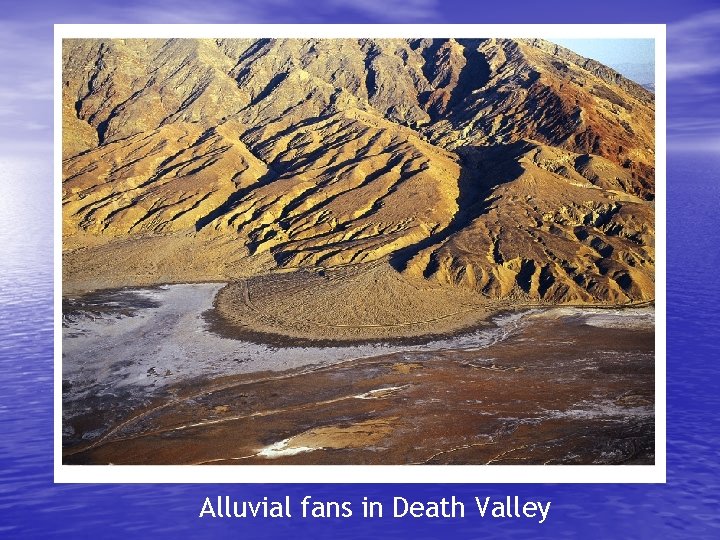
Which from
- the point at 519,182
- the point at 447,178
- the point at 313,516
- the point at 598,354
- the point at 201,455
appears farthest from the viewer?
the point at 447,178

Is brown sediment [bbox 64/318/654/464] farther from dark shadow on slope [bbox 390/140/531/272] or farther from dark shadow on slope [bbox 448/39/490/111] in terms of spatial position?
dark shadow on slope [bbox 448/39/490/111]

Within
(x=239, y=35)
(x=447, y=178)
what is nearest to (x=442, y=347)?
(x=239, y=35)

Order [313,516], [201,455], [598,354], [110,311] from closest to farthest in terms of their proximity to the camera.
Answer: [313,516] → [201,455] → [598,354] → [110,311]

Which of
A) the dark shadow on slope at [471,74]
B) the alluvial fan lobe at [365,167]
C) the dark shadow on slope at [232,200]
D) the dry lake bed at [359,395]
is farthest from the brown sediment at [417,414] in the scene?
the dark shadow on slope at [471,74]

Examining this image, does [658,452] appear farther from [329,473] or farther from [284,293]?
[284,293]

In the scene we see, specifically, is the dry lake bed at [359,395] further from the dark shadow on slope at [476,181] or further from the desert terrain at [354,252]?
the dark shadow on slope at [476,181]

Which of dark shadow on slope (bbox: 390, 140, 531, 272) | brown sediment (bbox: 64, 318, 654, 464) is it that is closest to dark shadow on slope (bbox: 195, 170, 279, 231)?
dark shadow on slope (bbox: 390, 140, 531, 272)

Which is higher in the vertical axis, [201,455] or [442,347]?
[442,347]
